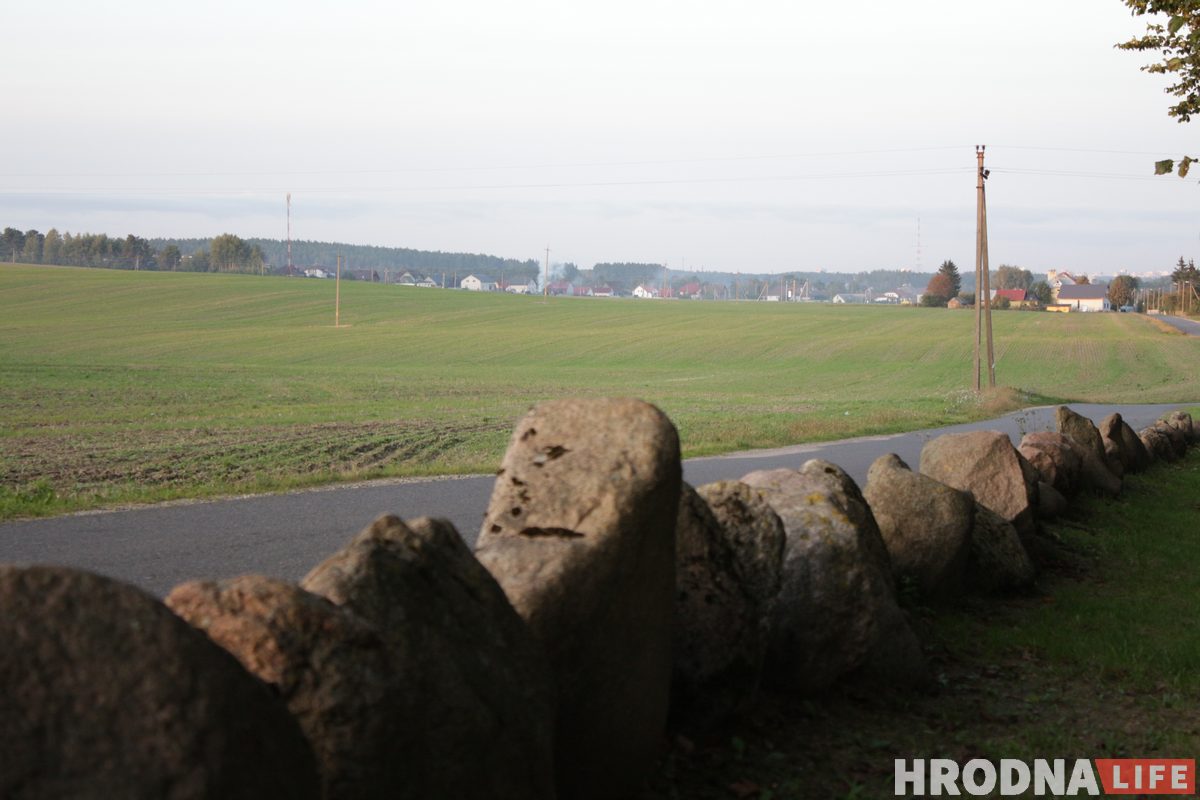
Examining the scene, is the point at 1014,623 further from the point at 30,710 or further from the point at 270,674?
the point at 30,710

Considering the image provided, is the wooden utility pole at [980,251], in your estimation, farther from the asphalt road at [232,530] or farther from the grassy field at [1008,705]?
the grassy field at [1008,705]

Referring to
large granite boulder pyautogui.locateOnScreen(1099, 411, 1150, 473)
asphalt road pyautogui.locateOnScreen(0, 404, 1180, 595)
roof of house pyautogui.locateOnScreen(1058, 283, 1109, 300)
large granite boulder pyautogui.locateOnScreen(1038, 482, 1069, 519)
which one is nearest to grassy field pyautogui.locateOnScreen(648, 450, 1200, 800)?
large granite boulder pyautogui.locateOnScreen(1038, 482, 1069, 519)

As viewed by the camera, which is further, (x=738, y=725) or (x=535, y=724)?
(x=738, y=725)

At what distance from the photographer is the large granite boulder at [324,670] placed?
3.08 m

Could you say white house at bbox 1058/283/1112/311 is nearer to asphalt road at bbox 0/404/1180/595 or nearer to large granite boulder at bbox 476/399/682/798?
asphalt road at bbox 0/404/1180/595

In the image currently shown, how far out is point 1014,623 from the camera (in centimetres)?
898

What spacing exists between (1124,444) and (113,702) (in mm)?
17002

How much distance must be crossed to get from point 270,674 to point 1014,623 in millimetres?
7138

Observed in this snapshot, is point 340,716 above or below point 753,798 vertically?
above

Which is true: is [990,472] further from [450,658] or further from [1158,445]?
[1158,445]

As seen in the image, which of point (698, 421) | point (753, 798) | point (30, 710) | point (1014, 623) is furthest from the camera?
point (698, 421)

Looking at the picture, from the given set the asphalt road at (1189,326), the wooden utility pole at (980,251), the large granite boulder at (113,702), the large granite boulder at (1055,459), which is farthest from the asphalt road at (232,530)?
the asphalt road at (1189,326)

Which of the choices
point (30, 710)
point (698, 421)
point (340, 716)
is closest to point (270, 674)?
point (340, 716)

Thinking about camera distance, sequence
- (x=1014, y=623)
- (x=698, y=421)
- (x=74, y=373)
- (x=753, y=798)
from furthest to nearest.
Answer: (x=74, y=373) < (x=698, y=421) < (x=1014, y=623) < (x=753, y=798)
